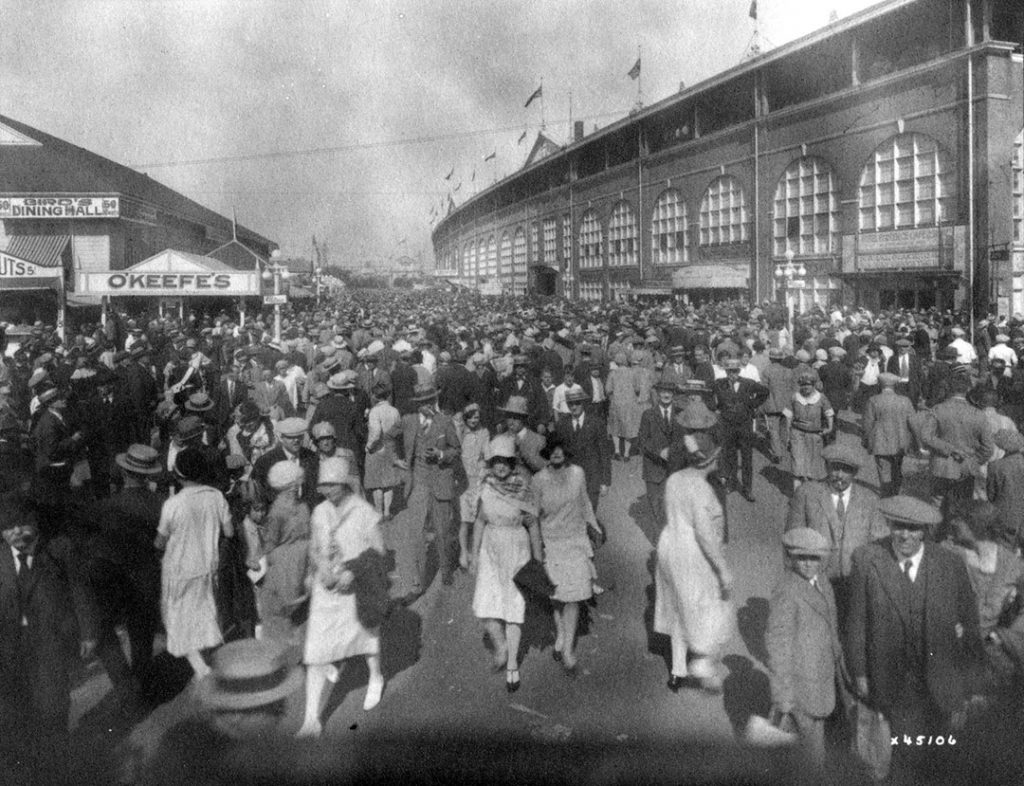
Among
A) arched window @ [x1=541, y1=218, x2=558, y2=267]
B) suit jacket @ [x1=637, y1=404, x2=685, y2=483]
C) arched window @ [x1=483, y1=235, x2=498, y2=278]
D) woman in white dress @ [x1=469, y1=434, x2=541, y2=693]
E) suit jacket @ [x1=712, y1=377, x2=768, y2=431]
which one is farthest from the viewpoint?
arched window @ [x1=483, y1=235, x2=498, y2=278]

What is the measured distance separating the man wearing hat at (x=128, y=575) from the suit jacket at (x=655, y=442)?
4.56 m

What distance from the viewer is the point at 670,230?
4400 cm

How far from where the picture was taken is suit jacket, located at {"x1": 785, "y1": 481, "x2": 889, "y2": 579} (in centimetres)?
581

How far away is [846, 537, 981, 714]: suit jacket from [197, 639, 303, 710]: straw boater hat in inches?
112

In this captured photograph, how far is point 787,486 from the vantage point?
11914mm

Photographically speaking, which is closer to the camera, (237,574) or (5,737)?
(5,737)

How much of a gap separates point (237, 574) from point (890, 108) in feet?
92.7

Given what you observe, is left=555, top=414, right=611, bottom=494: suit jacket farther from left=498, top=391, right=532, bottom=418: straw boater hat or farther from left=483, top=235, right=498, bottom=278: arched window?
left=483, top=235, right=498, bottom=278: arched window

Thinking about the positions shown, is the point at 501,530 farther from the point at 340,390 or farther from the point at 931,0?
the point at 931,0

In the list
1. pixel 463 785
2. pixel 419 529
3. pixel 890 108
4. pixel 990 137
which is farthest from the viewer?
pixel 890 108

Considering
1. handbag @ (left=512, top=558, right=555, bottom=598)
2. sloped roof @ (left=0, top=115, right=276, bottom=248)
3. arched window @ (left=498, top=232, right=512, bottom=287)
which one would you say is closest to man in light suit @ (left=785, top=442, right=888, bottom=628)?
handbag @ (left=512, top=558, right=555, bottom=598)

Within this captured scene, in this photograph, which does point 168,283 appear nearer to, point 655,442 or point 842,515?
point 655,442

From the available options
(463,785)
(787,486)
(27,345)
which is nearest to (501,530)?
(463,785)

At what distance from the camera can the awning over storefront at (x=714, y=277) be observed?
120 ft
